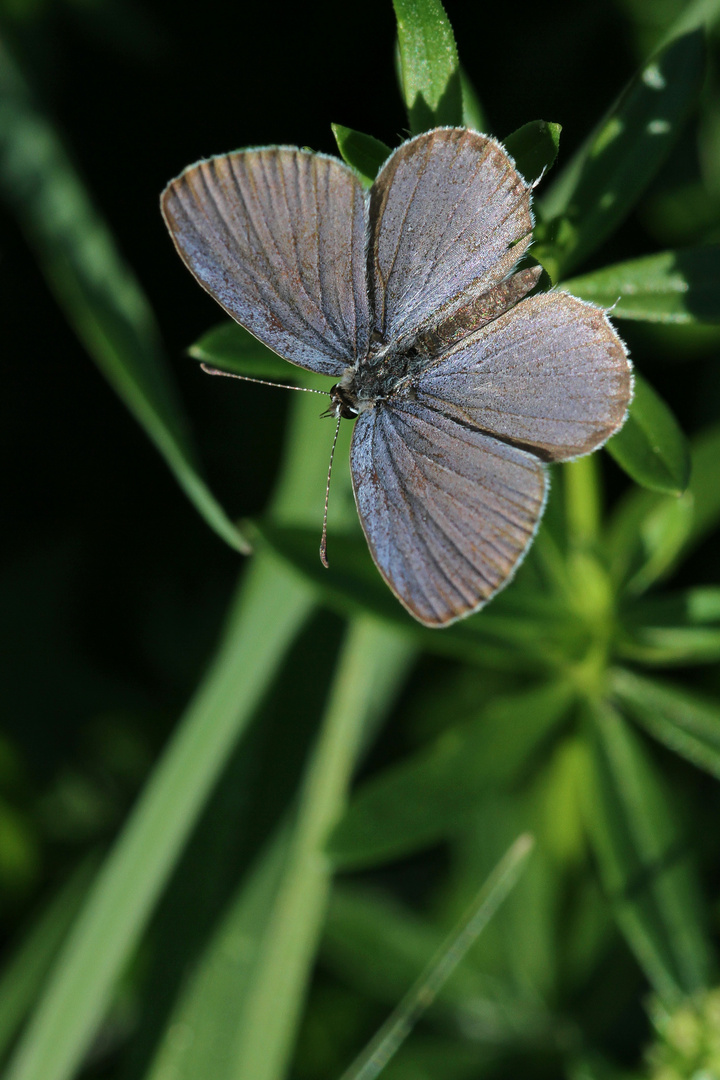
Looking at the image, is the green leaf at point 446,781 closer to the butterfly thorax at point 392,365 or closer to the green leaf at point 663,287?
the butterfly thorax at point 392,365

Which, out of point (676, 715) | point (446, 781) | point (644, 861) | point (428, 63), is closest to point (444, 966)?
point (446, 781)

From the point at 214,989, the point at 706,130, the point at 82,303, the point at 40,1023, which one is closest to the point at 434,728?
the point at 214,989

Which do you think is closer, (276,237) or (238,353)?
(276,237)

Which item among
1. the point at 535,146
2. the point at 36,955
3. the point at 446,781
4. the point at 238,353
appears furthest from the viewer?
the point at 36,955

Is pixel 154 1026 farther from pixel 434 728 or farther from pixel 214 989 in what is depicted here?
pixel 434 728

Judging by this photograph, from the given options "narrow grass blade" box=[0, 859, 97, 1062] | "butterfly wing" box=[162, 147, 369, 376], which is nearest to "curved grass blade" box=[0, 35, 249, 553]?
"butterfly wing" box=[162, 147, 369, 376]

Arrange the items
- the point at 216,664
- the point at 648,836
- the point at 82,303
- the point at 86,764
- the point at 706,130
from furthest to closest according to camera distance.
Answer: the point at 86,764
the point at 706,130
the point at 216,664
the point at 82,303
the point at 648,836

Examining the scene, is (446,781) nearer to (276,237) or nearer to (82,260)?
(276,237)
